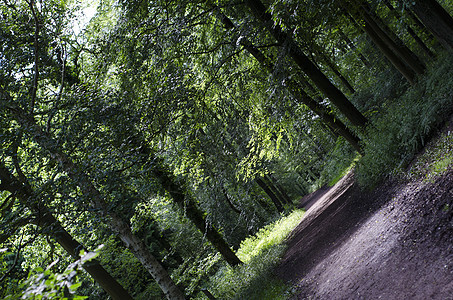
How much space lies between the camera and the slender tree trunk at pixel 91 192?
6402 mm

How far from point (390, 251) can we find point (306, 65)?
494cm

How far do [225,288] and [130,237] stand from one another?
4578 mm

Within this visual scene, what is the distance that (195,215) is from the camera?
1174 cm

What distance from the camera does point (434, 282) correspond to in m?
4.01

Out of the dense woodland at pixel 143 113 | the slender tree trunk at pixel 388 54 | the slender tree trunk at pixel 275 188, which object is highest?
the dense woodland at pixel 143 113

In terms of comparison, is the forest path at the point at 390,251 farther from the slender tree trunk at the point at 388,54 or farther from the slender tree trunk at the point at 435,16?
the slender tree trunk at the point at 388,54

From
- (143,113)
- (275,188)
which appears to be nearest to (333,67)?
(143,113)

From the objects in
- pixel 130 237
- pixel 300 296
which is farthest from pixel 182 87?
pixel 300 296

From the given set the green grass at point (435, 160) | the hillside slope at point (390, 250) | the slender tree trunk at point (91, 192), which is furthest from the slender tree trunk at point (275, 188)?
the green grass at point (435, 160)

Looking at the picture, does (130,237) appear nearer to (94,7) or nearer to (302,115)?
(302,115)

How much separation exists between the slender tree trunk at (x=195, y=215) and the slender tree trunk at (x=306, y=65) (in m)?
4.70

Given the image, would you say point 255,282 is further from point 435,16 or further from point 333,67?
point 333,67

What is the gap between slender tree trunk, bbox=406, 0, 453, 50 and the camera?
670 cm

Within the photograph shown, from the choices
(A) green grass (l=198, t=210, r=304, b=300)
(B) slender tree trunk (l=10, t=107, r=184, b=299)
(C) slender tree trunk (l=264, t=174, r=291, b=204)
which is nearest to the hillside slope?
(A) green grass (l=198, t=210, r=304, b=300)
